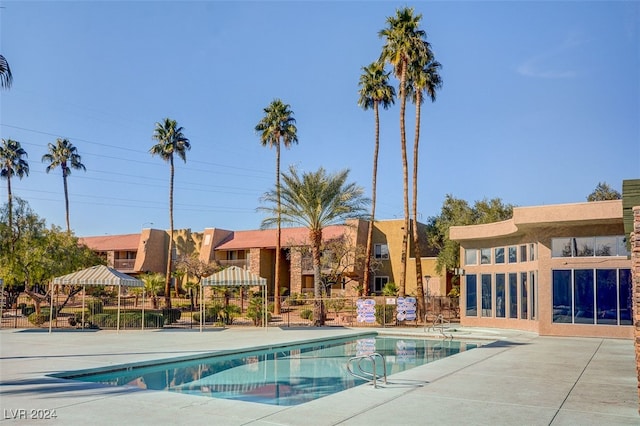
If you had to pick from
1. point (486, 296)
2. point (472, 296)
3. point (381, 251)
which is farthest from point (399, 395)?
point (381, 251)

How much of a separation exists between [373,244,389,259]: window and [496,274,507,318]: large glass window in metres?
17.2

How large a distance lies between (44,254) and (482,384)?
22.4m

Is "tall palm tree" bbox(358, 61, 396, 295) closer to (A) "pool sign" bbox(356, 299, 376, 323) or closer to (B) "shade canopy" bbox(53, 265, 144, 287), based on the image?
(A) "pool sign" bbox(356, 299, 376, 323)

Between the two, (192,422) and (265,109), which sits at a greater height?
(265,109)

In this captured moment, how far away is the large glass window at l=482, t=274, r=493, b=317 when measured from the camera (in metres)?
27.3

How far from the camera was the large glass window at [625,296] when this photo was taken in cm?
2122

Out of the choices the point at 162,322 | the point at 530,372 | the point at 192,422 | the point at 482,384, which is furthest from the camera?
the point at 162,322

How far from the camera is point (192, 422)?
8250mm

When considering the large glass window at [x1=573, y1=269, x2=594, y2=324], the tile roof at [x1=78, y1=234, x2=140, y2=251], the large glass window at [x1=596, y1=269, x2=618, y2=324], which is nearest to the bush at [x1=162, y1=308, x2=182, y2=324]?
the large glass window at [x1=573, y1=269, x2=594, y2=324]

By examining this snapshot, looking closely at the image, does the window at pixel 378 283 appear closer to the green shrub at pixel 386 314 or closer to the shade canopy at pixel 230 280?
the green shrub at pixel 386 314

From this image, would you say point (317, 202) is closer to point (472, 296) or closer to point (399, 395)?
point (472, 296)

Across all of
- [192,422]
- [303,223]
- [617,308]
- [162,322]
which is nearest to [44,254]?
[162,322]

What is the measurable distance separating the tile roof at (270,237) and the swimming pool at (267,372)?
942 inches

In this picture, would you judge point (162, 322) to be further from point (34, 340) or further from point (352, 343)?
point (352, 343)
